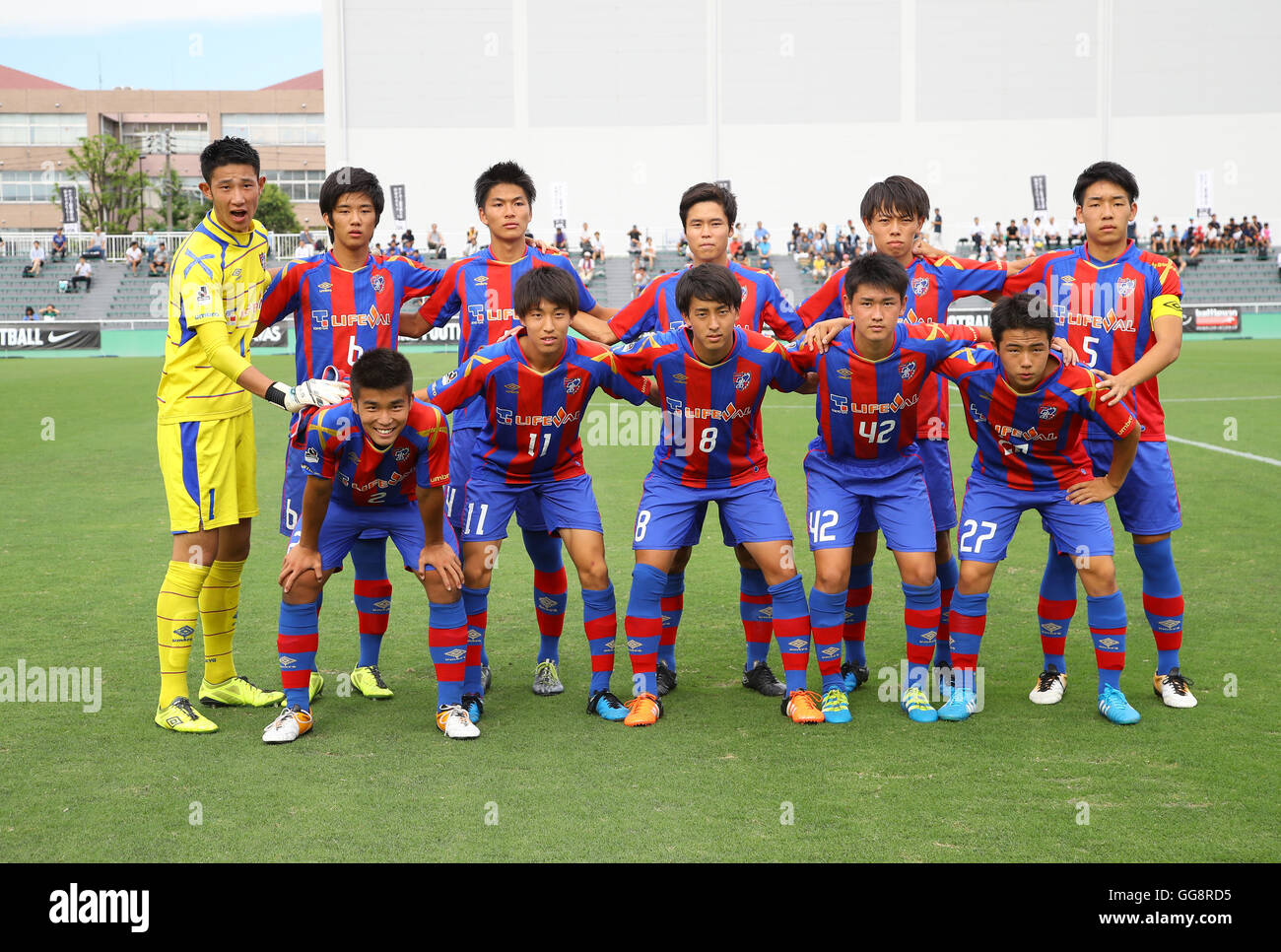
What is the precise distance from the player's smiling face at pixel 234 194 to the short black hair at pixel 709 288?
6.24 ft

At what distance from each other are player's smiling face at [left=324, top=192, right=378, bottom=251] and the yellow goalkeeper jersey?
44 centimetres

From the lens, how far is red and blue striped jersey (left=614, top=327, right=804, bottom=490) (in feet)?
17.2

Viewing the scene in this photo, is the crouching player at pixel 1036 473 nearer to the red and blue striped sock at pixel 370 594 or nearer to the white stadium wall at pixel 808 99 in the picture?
the red and blue striped sock at pixel 370 594

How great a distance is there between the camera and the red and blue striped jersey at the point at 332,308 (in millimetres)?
5457

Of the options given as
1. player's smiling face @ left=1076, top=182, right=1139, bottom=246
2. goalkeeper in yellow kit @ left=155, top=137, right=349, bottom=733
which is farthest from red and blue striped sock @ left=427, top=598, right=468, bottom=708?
player's smiling face @ left=1076, top=182, right=1139, bottom=246

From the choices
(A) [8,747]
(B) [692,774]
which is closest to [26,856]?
(A) [8,747]

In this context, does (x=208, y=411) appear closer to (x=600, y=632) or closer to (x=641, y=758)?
(x=600, y=632)

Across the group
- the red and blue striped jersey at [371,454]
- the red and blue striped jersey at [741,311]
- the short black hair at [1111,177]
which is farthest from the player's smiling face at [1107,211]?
the red and blue striped jersey at [371,454]

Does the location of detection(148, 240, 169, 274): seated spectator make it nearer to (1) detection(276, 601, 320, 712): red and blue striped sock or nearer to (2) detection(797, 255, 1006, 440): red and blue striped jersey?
(1) detection(276, 601, 320, 712): red and blue striped sock

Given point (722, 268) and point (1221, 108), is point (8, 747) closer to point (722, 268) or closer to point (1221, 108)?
point (722, 268)

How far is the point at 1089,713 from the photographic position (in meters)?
5.03

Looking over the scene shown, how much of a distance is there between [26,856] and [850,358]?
3.65 m

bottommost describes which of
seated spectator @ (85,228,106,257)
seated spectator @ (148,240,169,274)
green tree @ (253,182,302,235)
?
seated spectator @ (148,240,169,274)

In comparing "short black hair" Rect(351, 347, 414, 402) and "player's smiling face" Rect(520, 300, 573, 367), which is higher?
"player's smiling face" Rect(520, 300, 573, 367)
